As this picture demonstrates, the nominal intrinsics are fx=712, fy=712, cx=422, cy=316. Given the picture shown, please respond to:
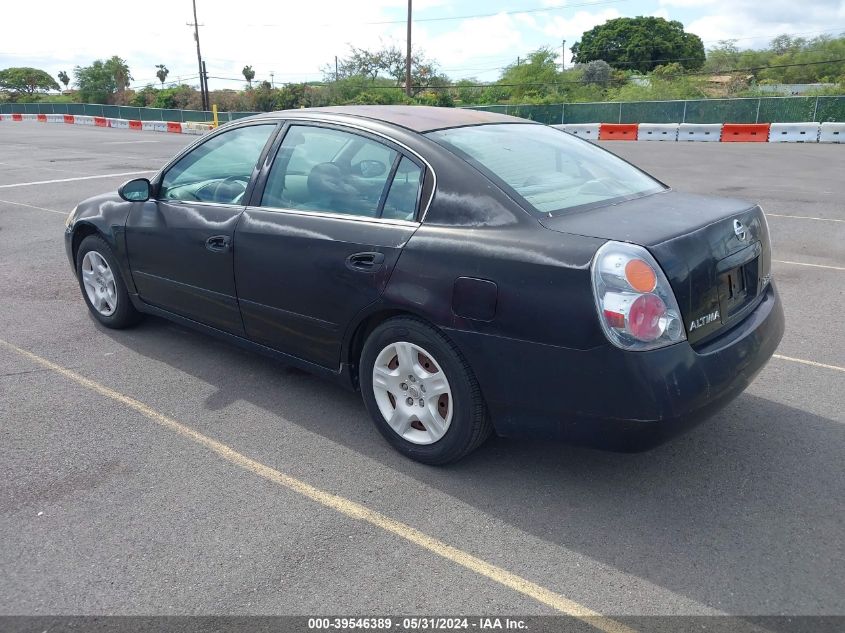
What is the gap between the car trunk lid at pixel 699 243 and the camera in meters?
2.89

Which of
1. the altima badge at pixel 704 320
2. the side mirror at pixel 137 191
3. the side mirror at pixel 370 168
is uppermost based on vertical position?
the side mirror at pixel 370 168

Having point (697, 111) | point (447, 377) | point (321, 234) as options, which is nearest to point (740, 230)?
point (447, 377)

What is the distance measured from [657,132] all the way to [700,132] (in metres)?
1.72

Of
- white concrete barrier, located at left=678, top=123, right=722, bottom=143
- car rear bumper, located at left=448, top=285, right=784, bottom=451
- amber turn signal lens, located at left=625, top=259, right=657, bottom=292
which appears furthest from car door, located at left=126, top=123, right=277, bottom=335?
white concrete barrier, located at left=678, top=123, right=722, bottom=143

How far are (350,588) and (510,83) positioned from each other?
202 ft

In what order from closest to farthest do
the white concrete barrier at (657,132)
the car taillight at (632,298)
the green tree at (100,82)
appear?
the car taillight at (632,298) → the white concrete barrier at (657,132) → the green tree at (100,82)

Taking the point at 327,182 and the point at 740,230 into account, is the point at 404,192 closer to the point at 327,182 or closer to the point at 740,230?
the point at 327,182

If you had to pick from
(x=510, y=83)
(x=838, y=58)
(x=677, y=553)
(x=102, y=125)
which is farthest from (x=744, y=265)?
(x=838, y=58)

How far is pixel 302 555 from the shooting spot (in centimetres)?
282

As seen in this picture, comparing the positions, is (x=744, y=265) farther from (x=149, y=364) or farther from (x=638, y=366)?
(x=149, y=364)

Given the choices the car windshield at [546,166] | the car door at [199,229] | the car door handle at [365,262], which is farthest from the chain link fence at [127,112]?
the car door handle at [365,262]

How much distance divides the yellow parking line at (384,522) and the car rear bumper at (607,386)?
60 cm

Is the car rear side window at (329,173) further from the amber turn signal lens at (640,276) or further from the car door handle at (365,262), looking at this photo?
the amber turn signal lens at (640,276)

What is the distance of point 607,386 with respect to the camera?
2.79m
